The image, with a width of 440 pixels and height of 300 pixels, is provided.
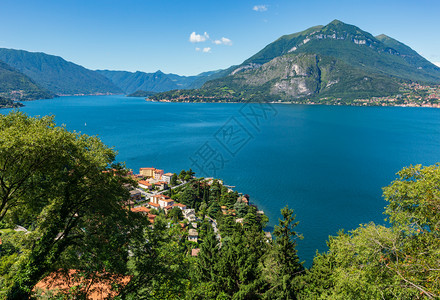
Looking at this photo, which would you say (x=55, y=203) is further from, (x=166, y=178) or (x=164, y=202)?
(x=166, y=178)

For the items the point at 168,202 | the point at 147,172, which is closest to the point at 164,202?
the point at 168,202

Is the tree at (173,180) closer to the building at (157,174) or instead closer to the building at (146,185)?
the building at (157,174)

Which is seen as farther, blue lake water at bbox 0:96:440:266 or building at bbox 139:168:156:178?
building at bbox 139:168:156:178

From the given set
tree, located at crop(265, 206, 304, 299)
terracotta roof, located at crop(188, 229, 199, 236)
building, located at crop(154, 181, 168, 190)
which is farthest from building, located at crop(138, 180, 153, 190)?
tree, located at crop(265, 206, 304, 299)

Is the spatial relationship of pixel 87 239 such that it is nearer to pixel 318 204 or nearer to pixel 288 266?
pixel 288 266

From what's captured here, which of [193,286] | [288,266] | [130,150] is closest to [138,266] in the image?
[193,286]

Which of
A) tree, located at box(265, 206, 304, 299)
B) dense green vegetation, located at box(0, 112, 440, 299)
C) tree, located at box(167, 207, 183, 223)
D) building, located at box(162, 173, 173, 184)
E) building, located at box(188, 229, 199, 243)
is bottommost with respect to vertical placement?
building, located at box(188, 229, 199, 243)

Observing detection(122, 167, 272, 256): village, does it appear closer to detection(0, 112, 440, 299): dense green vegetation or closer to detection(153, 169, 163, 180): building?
detection(153, 169, 163, 180): building
